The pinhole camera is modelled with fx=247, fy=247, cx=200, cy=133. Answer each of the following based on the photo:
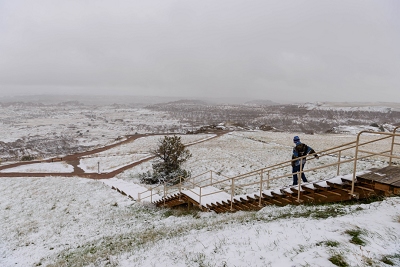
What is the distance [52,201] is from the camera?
16.8 metres

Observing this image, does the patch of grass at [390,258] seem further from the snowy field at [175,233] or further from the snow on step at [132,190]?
the snow on step at [132,190]

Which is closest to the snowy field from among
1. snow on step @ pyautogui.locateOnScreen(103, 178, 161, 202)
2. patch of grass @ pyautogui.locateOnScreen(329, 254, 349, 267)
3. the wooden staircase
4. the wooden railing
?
patch of grass @ pyautogui.locateOnScreen(329, 254, 349, 267)

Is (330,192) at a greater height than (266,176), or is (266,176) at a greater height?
(330,192)

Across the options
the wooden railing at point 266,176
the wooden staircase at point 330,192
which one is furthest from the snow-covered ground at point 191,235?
the wooden railing at point 266,176

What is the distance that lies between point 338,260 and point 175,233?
18.2 feet

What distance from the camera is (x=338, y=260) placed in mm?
4402

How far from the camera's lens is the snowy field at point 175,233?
198 inches

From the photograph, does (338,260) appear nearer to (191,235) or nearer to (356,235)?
(356,235)

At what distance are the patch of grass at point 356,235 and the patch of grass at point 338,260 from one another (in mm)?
799

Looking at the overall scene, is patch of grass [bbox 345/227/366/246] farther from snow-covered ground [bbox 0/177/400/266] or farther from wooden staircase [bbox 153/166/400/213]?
wooden staircase [bbox 153/166/400/213]

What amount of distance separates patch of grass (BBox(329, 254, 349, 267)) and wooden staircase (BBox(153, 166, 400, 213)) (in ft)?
11.6

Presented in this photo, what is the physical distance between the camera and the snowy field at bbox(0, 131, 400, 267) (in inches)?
198

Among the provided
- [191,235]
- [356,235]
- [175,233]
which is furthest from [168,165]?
[356,235]

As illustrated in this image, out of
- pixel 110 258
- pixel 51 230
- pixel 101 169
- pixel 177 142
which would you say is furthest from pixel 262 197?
pixel 101 169
